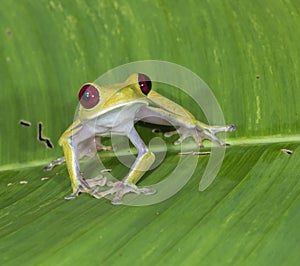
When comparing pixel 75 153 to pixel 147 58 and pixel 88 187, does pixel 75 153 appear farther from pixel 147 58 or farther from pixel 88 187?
pixel 147 58

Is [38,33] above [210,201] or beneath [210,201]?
above

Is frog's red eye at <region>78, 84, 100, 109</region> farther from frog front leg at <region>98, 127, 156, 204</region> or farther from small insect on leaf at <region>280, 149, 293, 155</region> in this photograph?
small insect on leaf at <region>280, 149, 293, 155</region>

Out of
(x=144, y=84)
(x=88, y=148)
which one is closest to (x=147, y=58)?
(x=144, y=84)

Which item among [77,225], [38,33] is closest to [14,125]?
[38,33]

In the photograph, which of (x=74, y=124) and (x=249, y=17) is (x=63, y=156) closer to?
(x=74, y=124)

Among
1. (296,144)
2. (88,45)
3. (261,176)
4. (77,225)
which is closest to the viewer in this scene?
(77,225)

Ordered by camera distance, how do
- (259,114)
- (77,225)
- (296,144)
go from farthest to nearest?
(259,114)
(296,144)
(77,225)

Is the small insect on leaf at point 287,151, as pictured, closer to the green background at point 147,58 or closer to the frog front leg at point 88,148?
the green background at point 147,58
